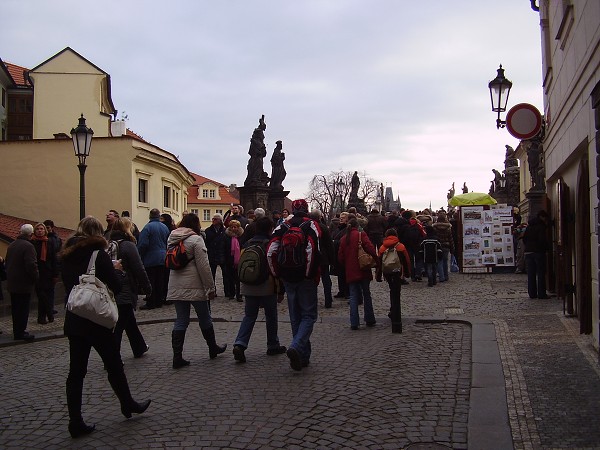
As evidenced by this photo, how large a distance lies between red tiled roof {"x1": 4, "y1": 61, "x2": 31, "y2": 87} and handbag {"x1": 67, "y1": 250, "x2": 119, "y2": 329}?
40.2 meters

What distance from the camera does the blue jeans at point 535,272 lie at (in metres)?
13.5

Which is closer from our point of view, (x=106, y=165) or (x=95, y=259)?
(x=95, y=259)

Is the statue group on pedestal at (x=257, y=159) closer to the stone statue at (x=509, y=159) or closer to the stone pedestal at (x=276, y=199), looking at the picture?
the stone pedestal at (x=276, y=199)

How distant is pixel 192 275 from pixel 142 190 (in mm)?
23364

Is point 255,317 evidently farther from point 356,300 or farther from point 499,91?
point 499,91

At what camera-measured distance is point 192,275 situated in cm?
800

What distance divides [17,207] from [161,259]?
1746cm

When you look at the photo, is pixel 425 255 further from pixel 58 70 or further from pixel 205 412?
pixel 58 70

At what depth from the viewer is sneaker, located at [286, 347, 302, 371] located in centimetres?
722

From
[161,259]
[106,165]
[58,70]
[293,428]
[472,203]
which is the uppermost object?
[58,70]

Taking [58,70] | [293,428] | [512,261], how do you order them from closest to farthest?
1. [293,428]
2. [512,261]
3. [58,70]

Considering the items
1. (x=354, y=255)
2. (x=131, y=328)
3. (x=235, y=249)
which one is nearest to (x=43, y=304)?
(x=235, y=249)

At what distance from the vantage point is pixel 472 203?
22406 millimetres

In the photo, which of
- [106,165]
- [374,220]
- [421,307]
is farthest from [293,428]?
[106,165]
